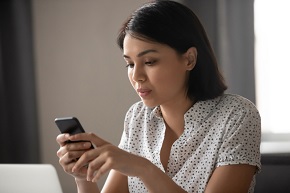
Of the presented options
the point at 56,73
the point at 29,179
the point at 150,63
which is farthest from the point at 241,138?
the point at 56,73

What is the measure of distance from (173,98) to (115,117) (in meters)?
1.95

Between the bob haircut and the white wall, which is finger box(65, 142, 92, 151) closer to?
the bob haircut

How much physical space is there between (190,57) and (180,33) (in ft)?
0.30

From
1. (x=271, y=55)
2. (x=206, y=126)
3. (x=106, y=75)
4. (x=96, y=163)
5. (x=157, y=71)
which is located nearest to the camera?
(x=96, y=163)

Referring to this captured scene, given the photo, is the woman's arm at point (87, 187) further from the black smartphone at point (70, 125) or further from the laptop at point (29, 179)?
the black smartphone at point (70, 125)

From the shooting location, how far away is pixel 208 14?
3.23 metres

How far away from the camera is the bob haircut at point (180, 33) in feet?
5.05

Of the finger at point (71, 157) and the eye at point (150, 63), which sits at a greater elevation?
the eye at point (150, 63)

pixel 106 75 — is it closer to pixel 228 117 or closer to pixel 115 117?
pixel 115 117

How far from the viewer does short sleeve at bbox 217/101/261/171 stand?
151 centimetres

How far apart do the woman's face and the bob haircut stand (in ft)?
0.07

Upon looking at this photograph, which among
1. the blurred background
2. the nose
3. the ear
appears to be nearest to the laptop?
the nose

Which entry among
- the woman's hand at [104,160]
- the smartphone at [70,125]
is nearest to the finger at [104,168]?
the woman's hand at [104,160]

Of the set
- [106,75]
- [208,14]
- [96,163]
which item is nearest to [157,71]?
[96,163]
